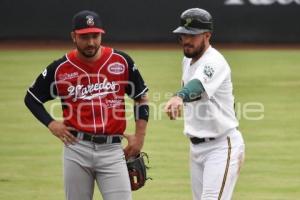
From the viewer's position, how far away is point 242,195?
30.3ft

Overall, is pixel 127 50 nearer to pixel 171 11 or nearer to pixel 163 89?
pixel 171 11

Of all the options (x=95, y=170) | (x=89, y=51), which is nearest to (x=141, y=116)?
(x=95, y=170)

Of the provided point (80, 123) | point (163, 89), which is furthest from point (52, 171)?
point (163, 89)

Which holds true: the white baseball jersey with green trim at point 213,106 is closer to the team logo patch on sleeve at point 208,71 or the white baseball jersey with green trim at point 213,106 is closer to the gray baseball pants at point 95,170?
the team logo patch on sleeve at point 208,71

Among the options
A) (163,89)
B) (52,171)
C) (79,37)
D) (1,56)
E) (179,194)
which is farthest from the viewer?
(1,56)

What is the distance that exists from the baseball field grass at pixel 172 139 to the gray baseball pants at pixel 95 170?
8.74 ft

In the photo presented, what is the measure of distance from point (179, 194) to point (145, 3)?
14640 mm

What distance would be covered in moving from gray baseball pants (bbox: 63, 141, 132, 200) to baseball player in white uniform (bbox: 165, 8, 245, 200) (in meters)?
0.62

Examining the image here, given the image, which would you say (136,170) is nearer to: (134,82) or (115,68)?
(134,82)

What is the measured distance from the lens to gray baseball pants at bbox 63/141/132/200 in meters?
6.37

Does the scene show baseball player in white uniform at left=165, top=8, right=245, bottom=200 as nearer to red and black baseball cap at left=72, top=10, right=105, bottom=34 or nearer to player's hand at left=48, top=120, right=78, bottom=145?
red and black baseball cap at left=72, top=10, right=105, bottom=34

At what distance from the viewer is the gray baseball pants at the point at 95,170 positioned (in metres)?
6.37

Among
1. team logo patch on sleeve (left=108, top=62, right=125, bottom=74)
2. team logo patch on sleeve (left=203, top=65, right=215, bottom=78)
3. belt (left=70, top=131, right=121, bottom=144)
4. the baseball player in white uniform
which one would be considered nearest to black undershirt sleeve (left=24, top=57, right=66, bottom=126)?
belt (left=70, top=131, right=121, bottom=144)

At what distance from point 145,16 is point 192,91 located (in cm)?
1738
